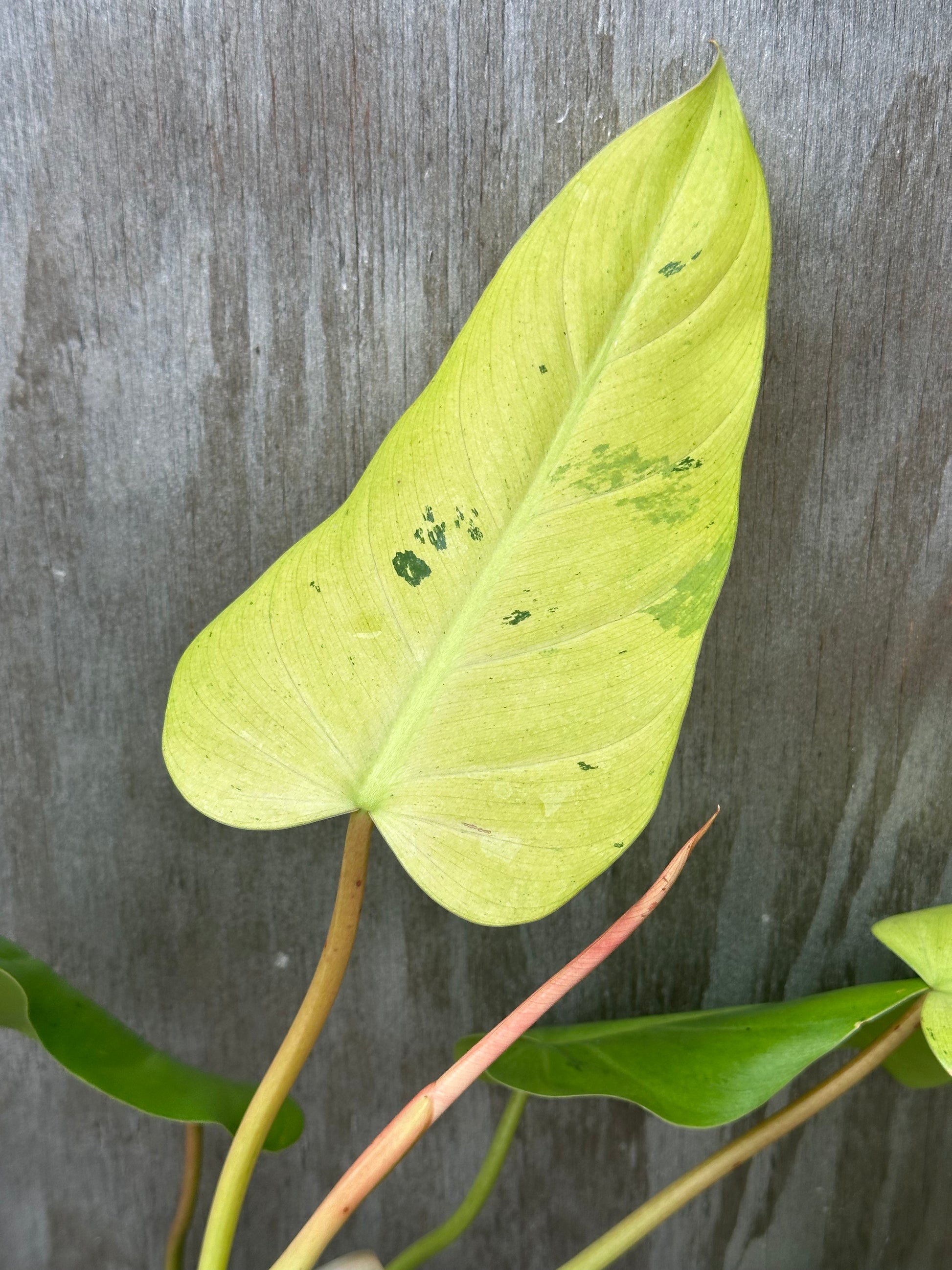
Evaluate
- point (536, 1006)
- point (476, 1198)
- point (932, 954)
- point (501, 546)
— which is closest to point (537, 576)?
point (501, 546)

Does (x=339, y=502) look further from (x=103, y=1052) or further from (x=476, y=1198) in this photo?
(x=476, y=1198)

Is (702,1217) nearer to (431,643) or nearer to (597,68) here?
(431,643)

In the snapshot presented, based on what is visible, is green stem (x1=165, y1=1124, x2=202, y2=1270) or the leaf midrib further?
green stem (x1=165, y1=1124, x2=202, y2=1270)

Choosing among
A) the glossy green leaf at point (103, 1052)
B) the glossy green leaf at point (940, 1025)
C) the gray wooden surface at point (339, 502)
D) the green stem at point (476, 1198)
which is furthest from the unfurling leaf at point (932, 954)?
the glossy green leaf at point (103, 1052)

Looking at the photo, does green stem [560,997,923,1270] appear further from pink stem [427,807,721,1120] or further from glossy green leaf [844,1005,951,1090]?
pink stem [427,807,721,1120]

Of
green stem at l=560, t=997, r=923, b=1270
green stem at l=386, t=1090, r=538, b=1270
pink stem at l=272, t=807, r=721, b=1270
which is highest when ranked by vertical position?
pink stem at l=272, t=807, r=721, b=1270

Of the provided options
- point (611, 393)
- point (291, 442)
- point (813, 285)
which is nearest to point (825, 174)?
point (813, 285)

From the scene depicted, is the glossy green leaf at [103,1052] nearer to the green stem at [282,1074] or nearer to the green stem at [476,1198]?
the green stem at [282,1074]

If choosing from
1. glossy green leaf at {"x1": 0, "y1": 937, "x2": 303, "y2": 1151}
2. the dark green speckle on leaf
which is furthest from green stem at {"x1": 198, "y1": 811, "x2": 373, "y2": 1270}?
the dark green speckle on leaf
